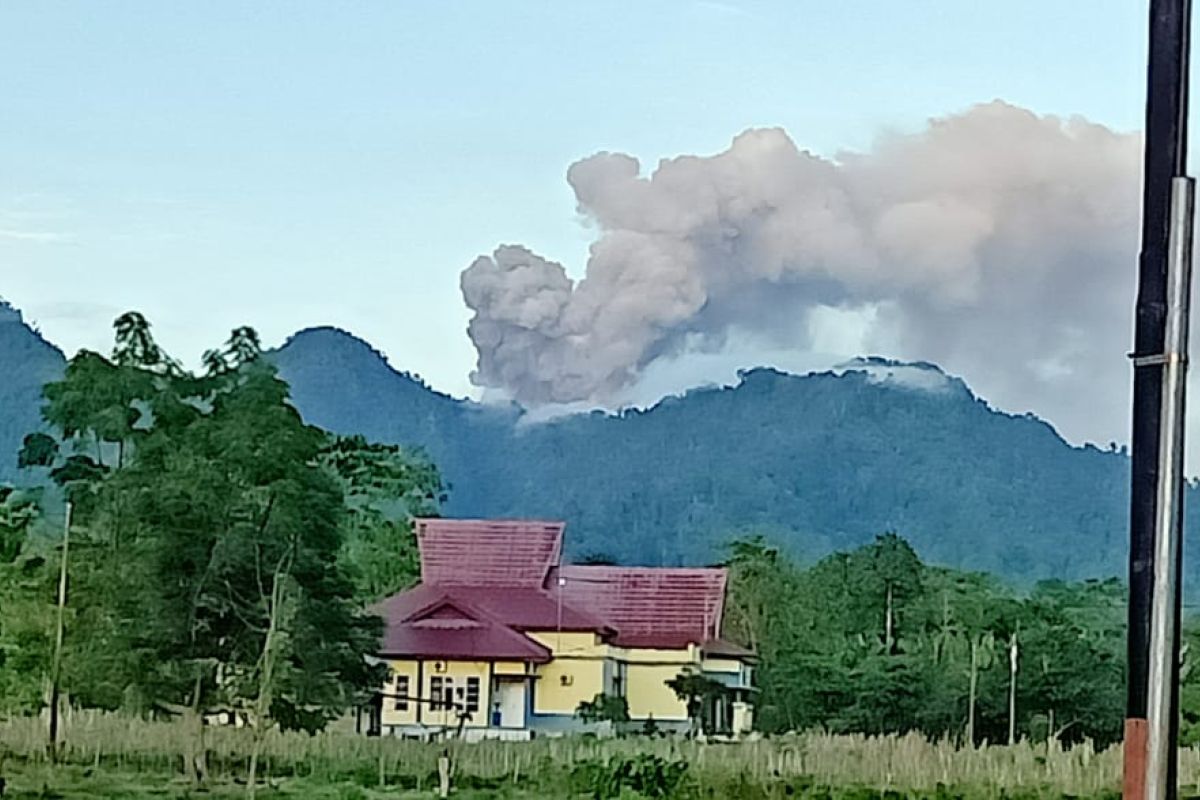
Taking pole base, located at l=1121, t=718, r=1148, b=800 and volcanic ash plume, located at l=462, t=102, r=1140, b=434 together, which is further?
volcanic ash plume, located at l=462, t=102, r=1140, b=434

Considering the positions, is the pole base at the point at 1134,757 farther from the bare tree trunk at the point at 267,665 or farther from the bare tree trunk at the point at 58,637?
the bare tree trunk at the point at 58,637

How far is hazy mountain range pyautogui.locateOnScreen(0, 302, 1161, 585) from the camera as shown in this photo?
2354 mm

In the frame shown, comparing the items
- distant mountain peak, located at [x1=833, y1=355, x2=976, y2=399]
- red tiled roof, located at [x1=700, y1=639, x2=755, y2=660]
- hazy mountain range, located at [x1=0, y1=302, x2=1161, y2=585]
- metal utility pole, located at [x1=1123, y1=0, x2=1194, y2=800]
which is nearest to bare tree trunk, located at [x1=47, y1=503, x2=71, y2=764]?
hazy mountain range, located at [x1=0, y1=302, x2=1161, y2=585]

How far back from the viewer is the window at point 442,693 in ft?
7.78

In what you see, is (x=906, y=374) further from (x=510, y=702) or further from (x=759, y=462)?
(x=510, y=702)

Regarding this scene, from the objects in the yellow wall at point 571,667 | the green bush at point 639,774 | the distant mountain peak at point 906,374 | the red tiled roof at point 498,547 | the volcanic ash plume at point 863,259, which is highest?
the volcanic ash plume at point 863,259

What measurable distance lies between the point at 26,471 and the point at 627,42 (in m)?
0.99

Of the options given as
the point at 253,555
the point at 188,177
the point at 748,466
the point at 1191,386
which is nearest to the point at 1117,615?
the point at 1191,386

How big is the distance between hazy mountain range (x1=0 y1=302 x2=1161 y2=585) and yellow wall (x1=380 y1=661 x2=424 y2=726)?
211mm

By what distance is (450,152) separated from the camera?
7.98ft

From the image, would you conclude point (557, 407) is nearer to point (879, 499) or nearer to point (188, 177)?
point (879, 499)

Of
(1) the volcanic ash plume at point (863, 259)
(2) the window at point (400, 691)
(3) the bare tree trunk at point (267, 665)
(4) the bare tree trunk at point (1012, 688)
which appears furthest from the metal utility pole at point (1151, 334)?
(3) the bare tree trunk at point (267, 665)

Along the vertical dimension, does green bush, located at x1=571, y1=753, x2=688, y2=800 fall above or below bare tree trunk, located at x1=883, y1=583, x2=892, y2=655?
below

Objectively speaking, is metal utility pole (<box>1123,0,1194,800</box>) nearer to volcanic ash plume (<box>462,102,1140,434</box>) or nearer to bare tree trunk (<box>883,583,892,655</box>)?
volcanic ash plume (<box>462,102,1140,434</box>)
